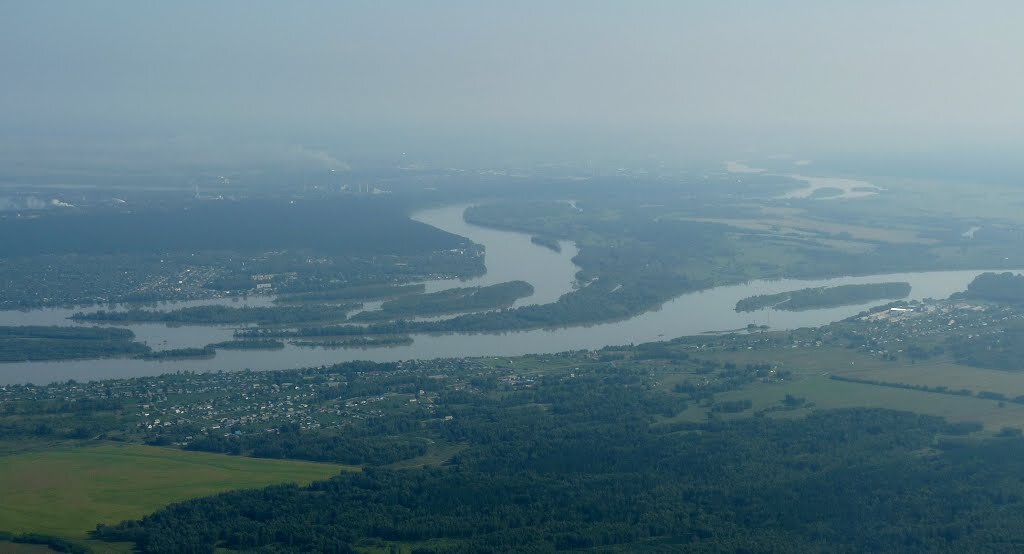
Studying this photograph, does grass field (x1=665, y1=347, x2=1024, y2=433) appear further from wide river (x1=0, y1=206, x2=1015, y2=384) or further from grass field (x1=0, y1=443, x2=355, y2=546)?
grass field (x1=0, y1=443, x2=355, y2=546)

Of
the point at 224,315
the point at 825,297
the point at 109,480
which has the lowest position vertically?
the point at 109,480

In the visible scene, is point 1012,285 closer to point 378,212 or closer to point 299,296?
point 299,296

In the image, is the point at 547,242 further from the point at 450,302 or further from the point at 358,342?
the point at 358,342

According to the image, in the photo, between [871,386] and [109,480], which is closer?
[109,480]

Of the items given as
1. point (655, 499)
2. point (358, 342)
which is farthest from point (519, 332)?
point (655, 499)

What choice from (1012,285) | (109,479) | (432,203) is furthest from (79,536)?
(432,203)

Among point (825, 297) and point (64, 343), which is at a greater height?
point (825, 297)

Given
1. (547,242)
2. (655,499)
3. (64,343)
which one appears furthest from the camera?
(547,242)
